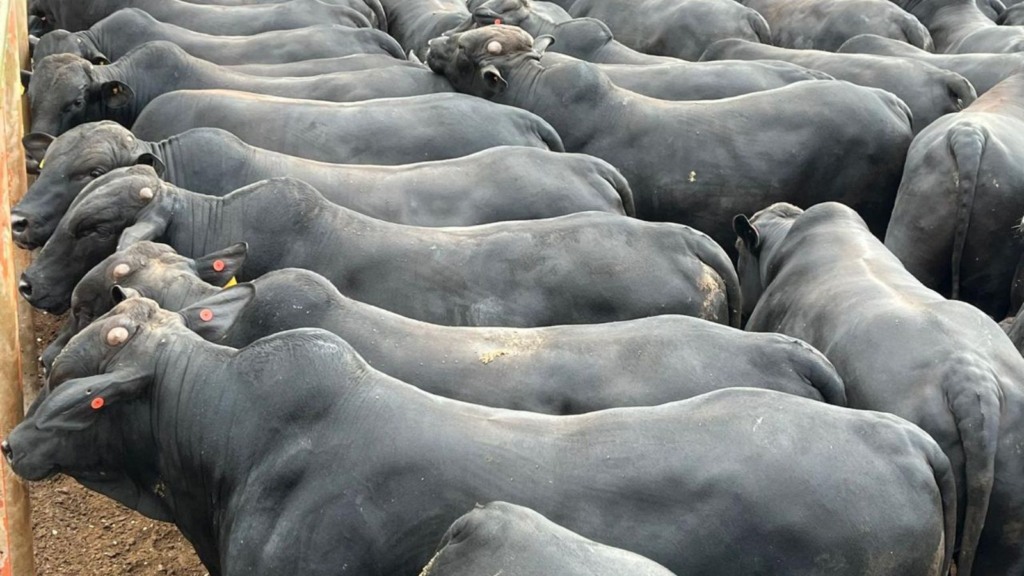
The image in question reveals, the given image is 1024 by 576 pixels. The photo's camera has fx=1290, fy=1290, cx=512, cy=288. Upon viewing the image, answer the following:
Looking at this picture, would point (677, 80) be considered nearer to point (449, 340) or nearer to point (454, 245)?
point (454, 245)

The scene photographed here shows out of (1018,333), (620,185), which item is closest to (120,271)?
(620,185)

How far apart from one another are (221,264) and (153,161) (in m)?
1.52

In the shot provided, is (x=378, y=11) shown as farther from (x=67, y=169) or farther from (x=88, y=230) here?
(x=88, y=230)

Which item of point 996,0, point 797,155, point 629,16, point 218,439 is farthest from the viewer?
point 996,0

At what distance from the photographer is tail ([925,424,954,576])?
438 cm

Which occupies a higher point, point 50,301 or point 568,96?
point 568,96

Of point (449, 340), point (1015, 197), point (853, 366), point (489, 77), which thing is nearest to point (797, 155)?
point (1015, 197)

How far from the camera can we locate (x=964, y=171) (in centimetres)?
708

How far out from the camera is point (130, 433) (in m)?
4.87

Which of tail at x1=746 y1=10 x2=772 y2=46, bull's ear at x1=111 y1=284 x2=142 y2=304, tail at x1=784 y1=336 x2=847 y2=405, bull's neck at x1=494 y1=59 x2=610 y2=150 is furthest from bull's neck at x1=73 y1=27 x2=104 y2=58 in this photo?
tail at x1=784 y1=336 x2=847 y2=405

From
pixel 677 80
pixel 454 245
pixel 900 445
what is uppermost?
pixel 900 445

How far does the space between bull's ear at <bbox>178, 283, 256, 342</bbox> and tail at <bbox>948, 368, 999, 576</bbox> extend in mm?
2872

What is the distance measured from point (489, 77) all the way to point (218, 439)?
15.6 ft

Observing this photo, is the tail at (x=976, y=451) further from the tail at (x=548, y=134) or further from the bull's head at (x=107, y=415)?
the tail at (x=548, y=134)
